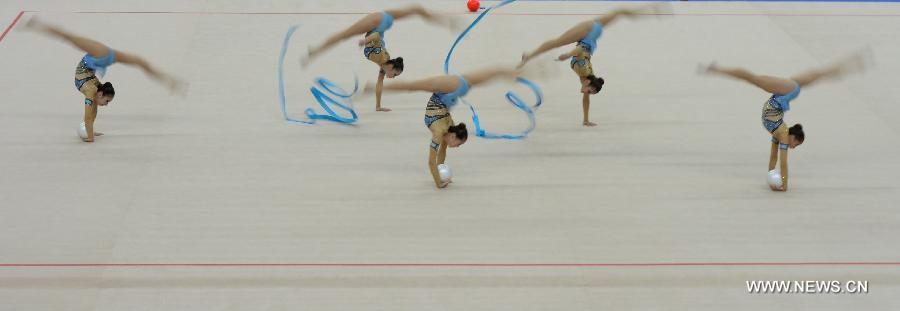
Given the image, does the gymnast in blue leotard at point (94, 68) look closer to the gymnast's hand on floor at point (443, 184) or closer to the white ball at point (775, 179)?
the gymnast's hand on floor at point (443, 184)

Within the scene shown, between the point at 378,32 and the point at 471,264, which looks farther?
the point at 378,32

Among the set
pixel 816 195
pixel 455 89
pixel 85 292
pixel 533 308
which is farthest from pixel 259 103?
pixel 816 195

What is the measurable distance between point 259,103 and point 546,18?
3.45 metres

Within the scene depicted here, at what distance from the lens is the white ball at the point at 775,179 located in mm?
6914

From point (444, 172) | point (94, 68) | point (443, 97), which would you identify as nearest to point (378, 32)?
point (443, 97)

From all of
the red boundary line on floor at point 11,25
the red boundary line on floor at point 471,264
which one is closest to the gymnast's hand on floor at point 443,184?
the red boundary line on floor at point 471,264

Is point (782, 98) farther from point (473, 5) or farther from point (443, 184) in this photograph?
point (473, 5)

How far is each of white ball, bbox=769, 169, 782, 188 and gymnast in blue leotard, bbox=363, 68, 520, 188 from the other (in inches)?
71.4

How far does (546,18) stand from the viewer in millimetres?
10680

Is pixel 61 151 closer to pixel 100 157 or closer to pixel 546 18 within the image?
pixel 100 157

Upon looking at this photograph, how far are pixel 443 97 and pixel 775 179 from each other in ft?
7.29

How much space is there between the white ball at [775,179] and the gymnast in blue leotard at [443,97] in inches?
71.4

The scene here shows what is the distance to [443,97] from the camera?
6738mm

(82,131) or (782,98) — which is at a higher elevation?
(782,98)
